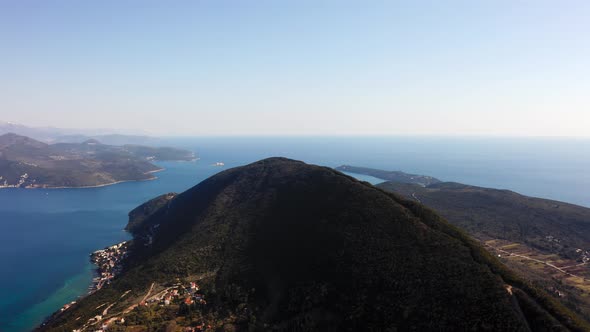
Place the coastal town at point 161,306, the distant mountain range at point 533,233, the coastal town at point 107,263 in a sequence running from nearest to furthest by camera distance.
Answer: the coastal town at point 161,306
the distant mountain range at point 533,233
the coastal town at point 107,263

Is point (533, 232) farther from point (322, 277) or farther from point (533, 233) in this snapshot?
point (322, 277)

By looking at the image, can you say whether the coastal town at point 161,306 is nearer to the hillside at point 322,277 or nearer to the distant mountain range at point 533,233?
the hillside at point 322,277

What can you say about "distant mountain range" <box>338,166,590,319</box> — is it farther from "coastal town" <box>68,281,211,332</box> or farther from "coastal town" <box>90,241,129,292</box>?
"coastal town" <box>90,241,129,292</box>

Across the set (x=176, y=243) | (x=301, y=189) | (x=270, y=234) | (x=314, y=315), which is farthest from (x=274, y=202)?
(x=314, y=315)

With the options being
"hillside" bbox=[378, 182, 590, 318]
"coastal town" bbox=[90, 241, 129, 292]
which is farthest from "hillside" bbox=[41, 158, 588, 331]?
"hillside" bbox=[378, 182, 590, 318]

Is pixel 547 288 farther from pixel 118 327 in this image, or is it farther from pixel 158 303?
pixel 118 327

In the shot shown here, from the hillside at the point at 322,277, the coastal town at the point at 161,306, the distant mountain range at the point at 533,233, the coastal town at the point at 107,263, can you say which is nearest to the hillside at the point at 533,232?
the distant mountain range at the point at 533,233
